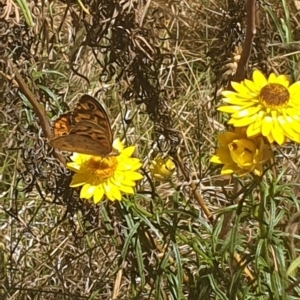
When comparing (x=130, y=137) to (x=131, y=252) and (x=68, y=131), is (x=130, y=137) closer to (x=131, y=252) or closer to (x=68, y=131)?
(x=131, y=252)

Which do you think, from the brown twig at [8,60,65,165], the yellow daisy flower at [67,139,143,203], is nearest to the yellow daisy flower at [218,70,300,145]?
the yellow daisy flower at [67,139,143,203]

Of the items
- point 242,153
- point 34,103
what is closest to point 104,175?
point 34,103

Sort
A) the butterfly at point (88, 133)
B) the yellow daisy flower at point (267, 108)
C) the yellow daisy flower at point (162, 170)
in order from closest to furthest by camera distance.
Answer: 1. the yellow daisy flower at point (267, 108)
2. the butterfly at point (88, 133)
3. the yellow daisy flower at point (162, 170)

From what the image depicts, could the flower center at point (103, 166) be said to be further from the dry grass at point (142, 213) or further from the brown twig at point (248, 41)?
the brown twig at point (248, 41)

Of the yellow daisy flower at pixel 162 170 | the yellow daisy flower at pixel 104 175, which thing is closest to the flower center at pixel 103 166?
the yellow daisy flower at pixel 104 175

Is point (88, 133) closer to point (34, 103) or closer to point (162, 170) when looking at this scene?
point (34, 103)

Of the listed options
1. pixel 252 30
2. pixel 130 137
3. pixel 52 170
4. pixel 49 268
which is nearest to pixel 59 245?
pixel 49 268

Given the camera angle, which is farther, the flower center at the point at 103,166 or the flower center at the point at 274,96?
the flower center at the point at 103,166

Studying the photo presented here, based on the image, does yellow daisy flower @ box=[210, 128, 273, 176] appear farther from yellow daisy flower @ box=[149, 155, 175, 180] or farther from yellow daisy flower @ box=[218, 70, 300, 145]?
yellow daisy flower @ box=[149, 155, 175, 180]
